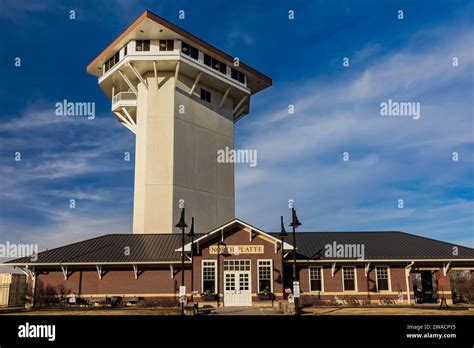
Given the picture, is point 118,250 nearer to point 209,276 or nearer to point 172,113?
point 209,276

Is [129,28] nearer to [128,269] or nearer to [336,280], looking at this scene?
[128,269]

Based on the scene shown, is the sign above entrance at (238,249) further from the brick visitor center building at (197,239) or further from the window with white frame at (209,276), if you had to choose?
the window with white frame at (209,276)

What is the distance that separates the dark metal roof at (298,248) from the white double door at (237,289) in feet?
12.1

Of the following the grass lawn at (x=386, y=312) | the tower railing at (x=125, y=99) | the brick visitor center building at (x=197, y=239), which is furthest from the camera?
the tower railing at (x=125, y=99)

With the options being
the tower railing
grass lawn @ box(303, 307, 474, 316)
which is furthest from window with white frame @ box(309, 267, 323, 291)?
the tower railing

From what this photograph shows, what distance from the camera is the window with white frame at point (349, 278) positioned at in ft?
102

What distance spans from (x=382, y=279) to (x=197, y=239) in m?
12.8

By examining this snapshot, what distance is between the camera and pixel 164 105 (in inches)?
1578

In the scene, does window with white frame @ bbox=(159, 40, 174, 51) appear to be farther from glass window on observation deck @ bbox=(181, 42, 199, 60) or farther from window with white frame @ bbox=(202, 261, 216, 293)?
window with white frame @ bbox=(202, 261, 216, 293)

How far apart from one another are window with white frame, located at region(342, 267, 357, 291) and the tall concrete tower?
13659 mm

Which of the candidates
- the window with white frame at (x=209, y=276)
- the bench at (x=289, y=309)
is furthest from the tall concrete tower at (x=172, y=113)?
the bench at (x=289, y=309)

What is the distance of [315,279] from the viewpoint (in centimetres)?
3117

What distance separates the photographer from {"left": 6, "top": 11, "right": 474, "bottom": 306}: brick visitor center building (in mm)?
30141
